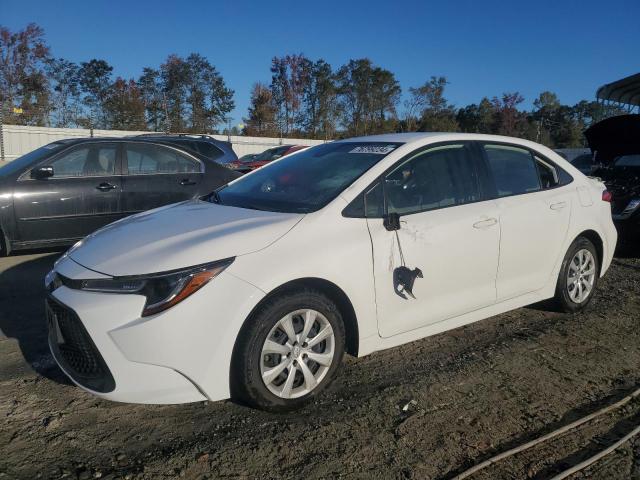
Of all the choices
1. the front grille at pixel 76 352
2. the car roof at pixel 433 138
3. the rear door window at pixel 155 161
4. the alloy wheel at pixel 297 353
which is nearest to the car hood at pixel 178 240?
the front grille at pixel 76 352

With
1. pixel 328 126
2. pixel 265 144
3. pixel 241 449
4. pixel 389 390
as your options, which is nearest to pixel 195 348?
pixel 241 449

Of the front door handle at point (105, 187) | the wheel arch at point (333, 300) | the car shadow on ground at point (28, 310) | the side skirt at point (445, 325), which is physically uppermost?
the front door handle at point (105, 187)

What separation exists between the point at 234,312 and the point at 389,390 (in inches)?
46.6

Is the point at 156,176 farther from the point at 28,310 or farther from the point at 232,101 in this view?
the point at 232,101

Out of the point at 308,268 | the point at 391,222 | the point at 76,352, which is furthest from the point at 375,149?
the point at 76,352

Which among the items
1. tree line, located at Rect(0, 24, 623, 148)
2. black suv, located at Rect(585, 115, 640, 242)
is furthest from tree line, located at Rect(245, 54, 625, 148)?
black suv, located at Rect(585, 115, 640, 242)

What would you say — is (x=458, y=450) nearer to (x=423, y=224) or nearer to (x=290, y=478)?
(x=290, y=478)

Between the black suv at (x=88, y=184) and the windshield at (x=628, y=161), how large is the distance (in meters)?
6.38

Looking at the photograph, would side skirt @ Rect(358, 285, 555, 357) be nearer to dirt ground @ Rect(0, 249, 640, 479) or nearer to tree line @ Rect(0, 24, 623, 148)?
dirt ground @ Rect(0, 249, 640, 479)

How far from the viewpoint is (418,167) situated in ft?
12.0

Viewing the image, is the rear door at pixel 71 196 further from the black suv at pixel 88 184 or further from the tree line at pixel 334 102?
the tree line at pixel 334 102

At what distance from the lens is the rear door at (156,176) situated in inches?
262

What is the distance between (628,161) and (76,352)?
8.89 meters

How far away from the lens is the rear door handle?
3.67 meters
